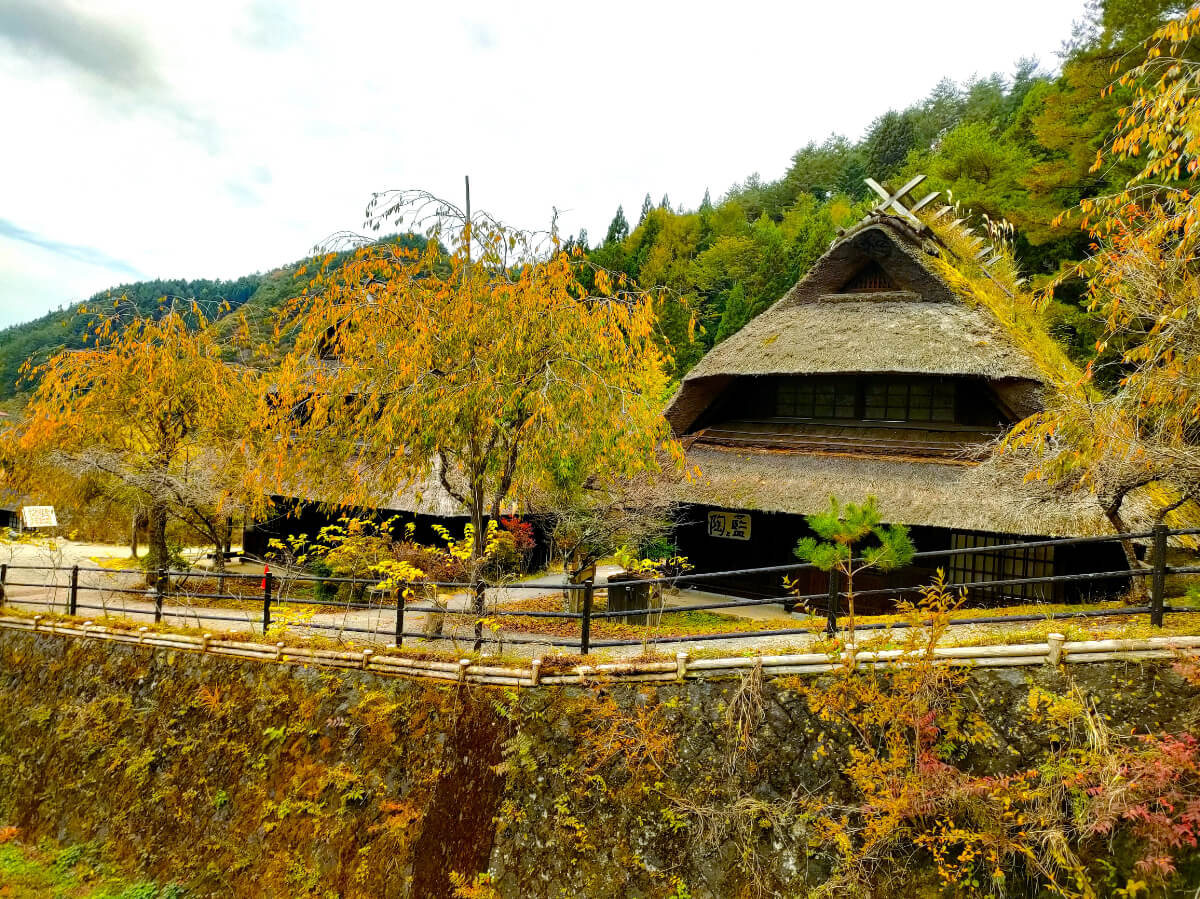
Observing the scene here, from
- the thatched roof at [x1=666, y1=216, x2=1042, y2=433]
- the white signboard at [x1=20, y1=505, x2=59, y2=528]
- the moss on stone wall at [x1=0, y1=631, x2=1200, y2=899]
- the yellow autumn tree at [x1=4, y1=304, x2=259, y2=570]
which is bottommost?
the moss on stone wall at [x1=0, y1=631, x2=1200, y2=899]

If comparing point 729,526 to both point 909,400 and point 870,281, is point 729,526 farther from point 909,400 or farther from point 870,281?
point 870,281

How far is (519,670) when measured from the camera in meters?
7.23

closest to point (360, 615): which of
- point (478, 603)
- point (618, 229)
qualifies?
point (478, 603)

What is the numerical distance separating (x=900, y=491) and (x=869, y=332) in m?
3.69

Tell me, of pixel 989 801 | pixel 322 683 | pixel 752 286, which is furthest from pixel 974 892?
pixel 752 286

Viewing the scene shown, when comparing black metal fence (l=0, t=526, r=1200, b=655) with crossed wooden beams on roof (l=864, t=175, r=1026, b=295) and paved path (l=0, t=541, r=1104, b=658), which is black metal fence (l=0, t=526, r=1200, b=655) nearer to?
paved path (l=0, t=541, r=1104, b=658)

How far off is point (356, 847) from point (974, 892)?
5792 mm

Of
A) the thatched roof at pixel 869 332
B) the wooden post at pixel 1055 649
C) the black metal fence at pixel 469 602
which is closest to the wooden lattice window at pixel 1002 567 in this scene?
the black metal fence at pixel 469 602

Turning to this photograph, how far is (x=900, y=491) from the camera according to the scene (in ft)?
38.1

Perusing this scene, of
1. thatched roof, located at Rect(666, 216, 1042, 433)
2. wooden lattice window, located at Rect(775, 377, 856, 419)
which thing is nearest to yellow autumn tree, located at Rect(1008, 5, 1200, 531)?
thatched roof, located at Rect(666, 216, 1042, 433)

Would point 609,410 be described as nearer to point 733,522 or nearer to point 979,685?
point 979,685

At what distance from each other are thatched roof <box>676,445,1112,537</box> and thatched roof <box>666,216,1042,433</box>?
68.3 inches

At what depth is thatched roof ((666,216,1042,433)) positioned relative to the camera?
12.1 metres

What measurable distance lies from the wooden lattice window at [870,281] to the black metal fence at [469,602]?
6.88 meters
